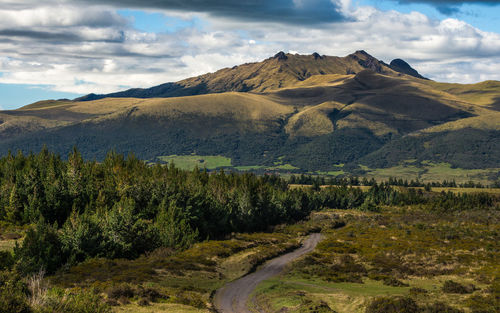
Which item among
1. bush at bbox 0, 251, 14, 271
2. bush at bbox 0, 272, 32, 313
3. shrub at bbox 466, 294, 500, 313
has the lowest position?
shrub at bbox 466, 294, 500, 313

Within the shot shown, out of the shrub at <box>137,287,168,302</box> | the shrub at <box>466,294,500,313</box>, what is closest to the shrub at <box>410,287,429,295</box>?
the shrub at <box>466,294,500,313</box>

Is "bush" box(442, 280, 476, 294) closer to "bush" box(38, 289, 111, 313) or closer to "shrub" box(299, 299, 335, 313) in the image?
"shrub" box(299, 299, 335, 313)

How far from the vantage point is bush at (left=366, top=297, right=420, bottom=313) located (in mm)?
44969

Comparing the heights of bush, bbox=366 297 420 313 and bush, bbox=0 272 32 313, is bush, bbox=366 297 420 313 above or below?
below

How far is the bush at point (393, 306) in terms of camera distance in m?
45.0

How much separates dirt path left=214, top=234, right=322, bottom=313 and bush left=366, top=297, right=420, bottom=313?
12518 millimetres

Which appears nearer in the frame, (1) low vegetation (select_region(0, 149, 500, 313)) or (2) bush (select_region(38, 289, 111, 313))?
(2) bush (select_region(38, 289, 111, 313))

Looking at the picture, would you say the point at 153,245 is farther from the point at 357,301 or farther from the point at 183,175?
the point at 183,175

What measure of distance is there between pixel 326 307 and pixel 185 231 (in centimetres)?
5008

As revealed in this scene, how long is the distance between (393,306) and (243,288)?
2027 cm

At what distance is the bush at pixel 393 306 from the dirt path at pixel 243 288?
1252 cm

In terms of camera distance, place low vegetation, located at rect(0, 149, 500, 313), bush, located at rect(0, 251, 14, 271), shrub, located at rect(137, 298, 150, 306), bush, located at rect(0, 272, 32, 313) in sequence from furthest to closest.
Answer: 1. bush, located at rect(0, 251, 14, 271)
2. low vegetation, located at rect(0, 149, 500, 313)
3. shrub, located at rect(137, 298, 150, 306)
4. bush, located at rect(0, 272, 32, 313)

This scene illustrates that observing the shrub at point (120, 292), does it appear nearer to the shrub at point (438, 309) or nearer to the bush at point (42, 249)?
the bush at point (42, 249)

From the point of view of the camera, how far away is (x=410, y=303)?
1831 inches
